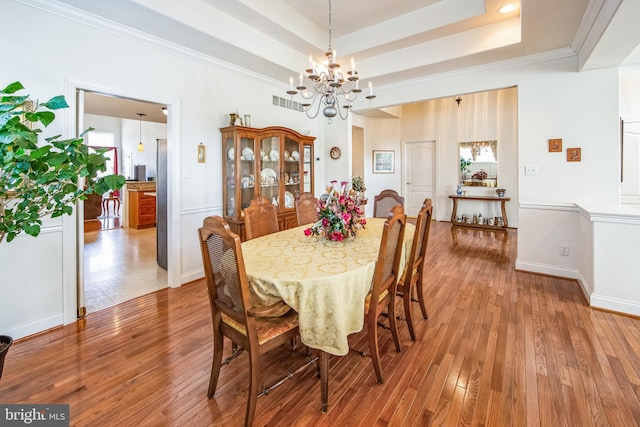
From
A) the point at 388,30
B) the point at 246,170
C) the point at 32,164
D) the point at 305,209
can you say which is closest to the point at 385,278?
the point at 305,209

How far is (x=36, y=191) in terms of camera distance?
1.71 metres

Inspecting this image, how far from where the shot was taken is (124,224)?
24.9 feet

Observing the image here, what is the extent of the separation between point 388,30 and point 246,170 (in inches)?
101

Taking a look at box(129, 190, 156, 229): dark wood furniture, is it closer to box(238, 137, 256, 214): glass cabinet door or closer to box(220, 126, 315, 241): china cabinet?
box(220, 126, 315, 241): china cabinet

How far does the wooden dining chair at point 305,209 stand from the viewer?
126 inches

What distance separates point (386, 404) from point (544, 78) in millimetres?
4052

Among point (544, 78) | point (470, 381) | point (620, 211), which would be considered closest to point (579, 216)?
point (620, 211)

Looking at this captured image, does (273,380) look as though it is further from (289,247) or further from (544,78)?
(544,78)

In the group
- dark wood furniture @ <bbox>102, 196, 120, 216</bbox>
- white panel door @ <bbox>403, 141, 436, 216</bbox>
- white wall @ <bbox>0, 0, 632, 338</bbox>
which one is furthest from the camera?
dark wood furniture @ <bbox>102, 196, 120, 216</bbox>

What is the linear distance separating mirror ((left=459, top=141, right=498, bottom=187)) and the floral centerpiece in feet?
20.0

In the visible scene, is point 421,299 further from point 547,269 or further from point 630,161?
point 630,161

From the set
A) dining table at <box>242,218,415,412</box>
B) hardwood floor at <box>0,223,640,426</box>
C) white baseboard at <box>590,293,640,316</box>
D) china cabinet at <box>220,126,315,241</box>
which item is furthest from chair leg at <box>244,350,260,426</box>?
white baseboard at <box>590,293,640,316</box>

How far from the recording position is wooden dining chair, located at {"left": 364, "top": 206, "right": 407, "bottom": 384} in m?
1.76

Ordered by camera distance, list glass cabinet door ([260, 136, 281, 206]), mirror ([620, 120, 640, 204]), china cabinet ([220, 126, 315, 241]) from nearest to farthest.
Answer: china cabinet ([220, 126, 315, 241])
mirror ([620, 120, 640, 204])
glass cabinet door ([260, 136, 281, 206])
